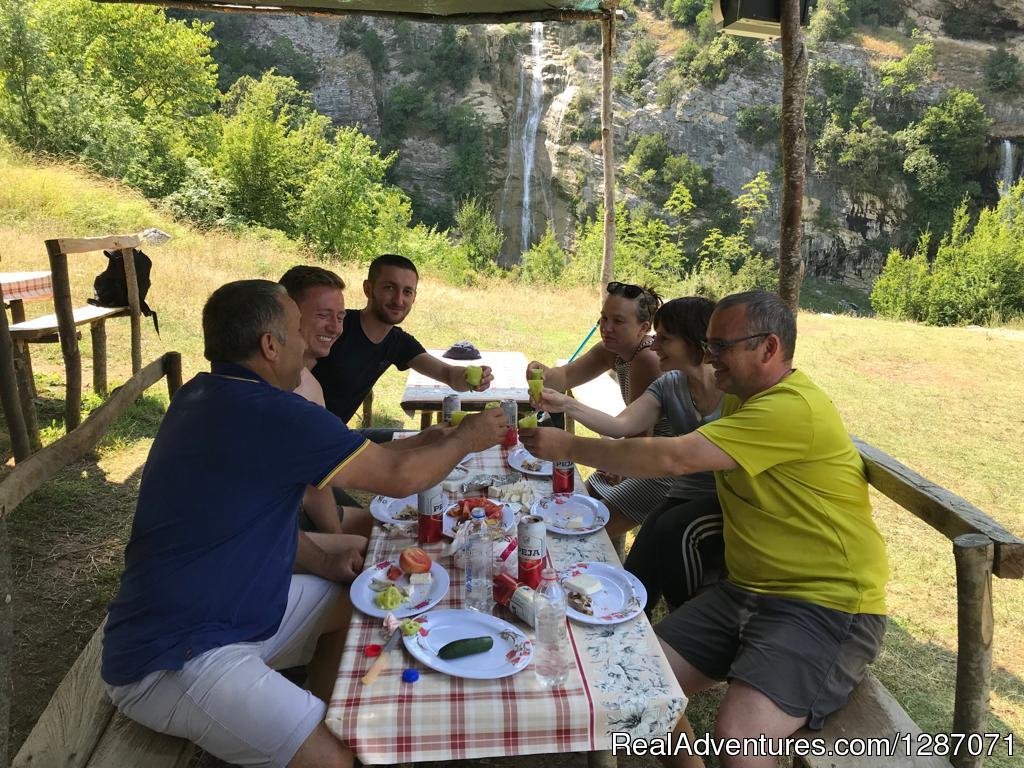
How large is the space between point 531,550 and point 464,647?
40 centimetres

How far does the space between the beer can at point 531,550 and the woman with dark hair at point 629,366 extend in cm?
145

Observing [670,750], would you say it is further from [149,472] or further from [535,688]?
[149,472]

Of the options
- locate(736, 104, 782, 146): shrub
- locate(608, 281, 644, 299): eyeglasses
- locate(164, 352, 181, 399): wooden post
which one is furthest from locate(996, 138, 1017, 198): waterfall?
locate(164, 352, 181, 399): wooden post

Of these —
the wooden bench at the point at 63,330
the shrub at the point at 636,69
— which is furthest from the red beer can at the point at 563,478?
the shrub at the point at 636,69

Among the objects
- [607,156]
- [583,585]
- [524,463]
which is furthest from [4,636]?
[607,156]

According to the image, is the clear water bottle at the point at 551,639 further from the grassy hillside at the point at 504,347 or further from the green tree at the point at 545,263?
the green tree at the point at 545,263

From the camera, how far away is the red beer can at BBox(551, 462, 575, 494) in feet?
9.37

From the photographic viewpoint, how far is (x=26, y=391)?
5.80m

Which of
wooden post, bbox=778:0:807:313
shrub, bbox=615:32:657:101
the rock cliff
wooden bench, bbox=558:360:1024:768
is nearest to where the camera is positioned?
wooden bench, bbox=558:360:1024:768

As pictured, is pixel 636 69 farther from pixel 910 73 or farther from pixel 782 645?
pixel 782 645

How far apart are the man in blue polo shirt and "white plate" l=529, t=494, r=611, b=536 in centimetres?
76

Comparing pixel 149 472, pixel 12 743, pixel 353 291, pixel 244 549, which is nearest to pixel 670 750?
pixel 244 549

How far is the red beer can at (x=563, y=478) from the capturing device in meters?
2.86

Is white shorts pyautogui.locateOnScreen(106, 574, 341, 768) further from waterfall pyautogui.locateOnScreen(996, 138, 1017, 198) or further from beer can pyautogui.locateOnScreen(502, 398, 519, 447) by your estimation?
waterfall pyautogui.locateOnScreen(996, 138, 1017, 198)
